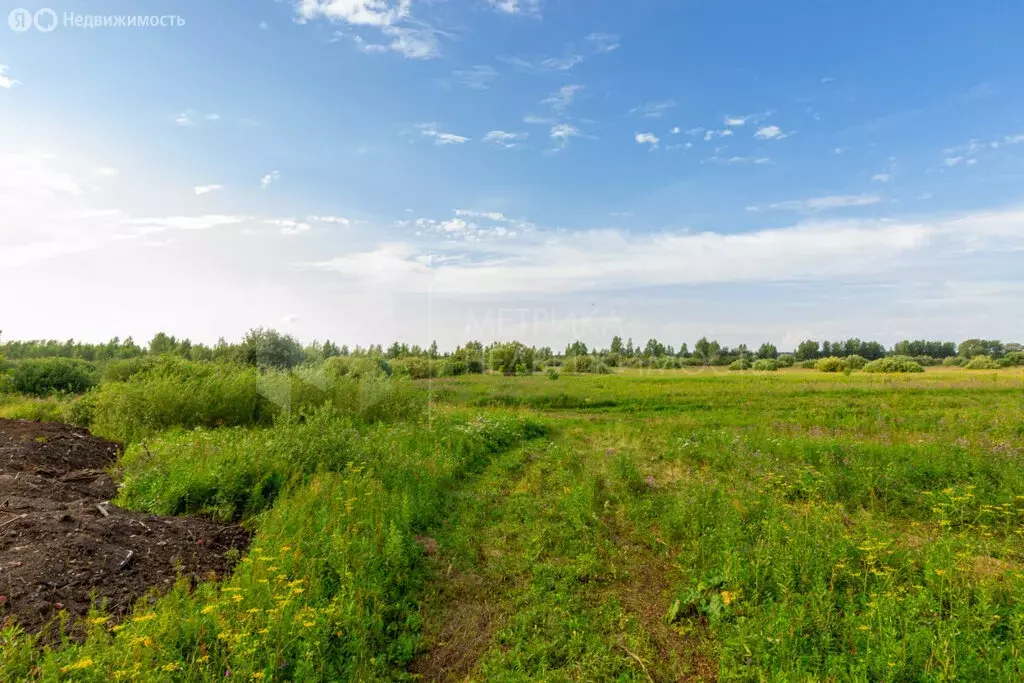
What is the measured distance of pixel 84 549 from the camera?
183 inches

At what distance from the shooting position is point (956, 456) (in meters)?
8.49

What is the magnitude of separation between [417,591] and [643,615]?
7.14ft

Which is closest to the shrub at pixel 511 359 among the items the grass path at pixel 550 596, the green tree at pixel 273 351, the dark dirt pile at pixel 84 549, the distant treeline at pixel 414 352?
the distant treeline at pixel 414 352

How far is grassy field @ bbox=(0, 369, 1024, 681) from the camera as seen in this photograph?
366cm

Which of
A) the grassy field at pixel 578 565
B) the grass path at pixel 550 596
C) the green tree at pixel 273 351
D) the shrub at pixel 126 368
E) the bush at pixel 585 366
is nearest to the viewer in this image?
the grassy field at pixel 578 565

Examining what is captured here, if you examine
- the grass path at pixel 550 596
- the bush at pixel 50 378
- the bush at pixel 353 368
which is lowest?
the grass path at pixel 550 596

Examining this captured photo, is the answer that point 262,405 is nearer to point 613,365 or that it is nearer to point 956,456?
point 956,456

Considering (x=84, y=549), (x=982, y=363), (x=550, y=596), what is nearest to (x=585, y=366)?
(x=982, y=363)

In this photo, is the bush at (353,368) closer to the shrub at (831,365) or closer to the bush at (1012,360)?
the shrub at (831,365)

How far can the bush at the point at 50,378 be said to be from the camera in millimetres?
19312

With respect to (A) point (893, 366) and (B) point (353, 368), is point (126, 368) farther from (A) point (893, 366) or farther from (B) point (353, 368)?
(A) point (893, 366)

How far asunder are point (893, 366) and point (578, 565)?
4626 cm

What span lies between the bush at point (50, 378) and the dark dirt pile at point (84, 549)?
52.7 feet

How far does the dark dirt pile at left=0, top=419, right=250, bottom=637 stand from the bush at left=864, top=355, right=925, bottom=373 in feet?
153
